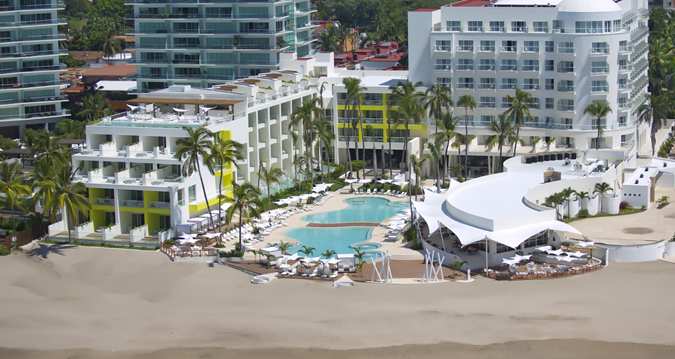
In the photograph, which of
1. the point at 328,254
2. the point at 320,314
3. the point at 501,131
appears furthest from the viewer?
the point at 501,131

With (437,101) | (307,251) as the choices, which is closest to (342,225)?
(307,251)

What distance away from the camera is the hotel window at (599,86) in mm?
112125

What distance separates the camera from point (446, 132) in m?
107

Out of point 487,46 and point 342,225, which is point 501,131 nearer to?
point 487,46

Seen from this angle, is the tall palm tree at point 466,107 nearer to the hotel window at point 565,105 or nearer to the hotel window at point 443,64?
the hotel window at point 443,64

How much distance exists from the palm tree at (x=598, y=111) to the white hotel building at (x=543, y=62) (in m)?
0.75

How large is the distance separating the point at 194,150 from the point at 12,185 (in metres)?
14.6

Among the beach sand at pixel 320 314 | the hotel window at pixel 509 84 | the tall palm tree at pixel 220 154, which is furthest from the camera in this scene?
the hotel window at pixel 509 84

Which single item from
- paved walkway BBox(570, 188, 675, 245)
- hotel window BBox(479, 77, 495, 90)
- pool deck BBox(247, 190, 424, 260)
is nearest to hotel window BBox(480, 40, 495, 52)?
hotel window BBox(479, 77, 495, 90)

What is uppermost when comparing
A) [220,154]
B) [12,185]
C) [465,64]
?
[465,64]

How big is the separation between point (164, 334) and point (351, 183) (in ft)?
130

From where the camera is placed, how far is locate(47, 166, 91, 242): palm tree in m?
92.1

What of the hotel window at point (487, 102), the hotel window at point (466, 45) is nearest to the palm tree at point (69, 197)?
the hotel window at point (466, 45)

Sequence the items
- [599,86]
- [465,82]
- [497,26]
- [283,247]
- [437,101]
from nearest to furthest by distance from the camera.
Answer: [283,247] → [437,101] → [599,86] → [497,26] → [465,82]
